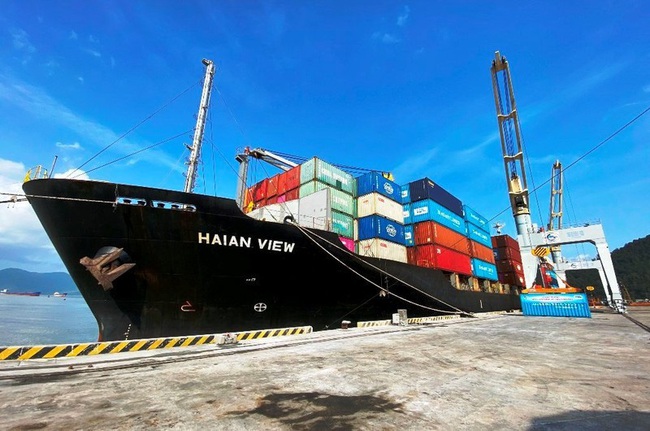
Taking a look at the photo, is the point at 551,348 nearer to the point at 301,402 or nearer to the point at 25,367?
the point at 301,402

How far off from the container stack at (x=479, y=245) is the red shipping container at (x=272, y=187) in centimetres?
1823

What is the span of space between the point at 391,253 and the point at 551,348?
34.8 ft

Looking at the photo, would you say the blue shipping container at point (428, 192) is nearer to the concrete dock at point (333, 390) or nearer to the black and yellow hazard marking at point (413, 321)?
the black and yellow hazard marking at point (413, 321)

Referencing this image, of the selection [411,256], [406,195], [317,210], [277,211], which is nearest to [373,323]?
[317,210]

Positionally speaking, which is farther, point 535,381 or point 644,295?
point 644,295

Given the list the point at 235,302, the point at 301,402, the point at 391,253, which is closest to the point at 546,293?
the point at 391,253

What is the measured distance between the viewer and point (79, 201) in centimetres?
1011

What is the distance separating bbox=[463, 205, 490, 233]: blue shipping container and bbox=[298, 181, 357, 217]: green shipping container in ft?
48.9

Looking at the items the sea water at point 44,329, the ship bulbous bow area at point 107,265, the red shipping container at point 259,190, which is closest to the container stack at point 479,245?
the red shipping container at point 259,190

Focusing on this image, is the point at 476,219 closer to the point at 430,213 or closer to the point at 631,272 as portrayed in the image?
the point at 430,213

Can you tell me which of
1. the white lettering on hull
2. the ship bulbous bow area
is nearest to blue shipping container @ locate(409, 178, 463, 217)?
the white lettering on hull

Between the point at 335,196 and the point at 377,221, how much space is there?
302 cm

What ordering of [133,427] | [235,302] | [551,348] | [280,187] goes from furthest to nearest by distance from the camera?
[280,187]
[235,302]
[551,348]
[133,427]

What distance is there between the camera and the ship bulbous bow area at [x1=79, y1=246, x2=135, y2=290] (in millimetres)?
9727
